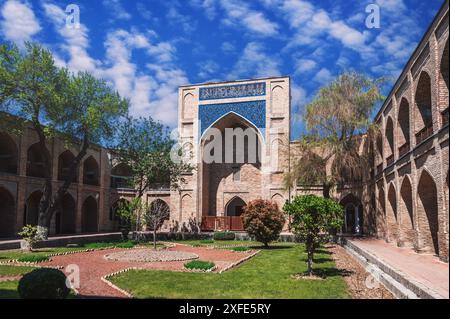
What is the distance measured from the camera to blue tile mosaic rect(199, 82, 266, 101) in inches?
1246

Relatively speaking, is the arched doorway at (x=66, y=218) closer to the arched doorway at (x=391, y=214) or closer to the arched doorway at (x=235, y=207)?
the arched doorway at (x=235, y=207)

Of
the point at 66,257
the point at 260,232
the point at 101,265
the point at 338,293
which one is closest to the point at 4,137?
the point at 66,257

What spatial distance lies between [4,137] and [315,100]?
1835cm

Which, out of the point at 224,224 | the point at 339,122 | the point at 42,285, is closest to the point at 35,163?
the point at 224,224

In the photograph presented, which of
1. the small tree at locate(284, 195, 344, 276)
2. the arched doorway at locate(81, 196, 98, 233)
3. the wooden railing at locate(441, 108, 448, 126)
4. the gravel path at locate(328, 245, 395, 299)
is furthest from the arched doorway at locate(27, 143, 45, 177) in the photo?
the wooden railing at locate(441, 108, 448, 126)

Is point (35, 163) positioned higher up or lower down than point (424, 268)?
higher up

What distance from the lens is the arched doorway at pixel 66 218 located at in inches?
1177

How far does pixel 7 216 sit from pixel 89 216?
9.52 meters

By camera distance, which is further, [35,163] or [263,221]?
[35,163]

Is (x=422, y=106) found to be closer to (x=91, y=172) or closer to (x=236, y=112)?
(x=236, y=112)

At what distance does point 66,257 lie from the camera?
15797 mm

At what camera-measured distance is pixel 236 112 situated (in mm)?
31812

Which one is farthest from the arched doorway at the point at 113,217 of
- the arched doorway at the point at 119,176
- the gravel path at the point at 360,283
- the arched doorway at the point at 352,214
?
the gravel path at the point at 360,283
